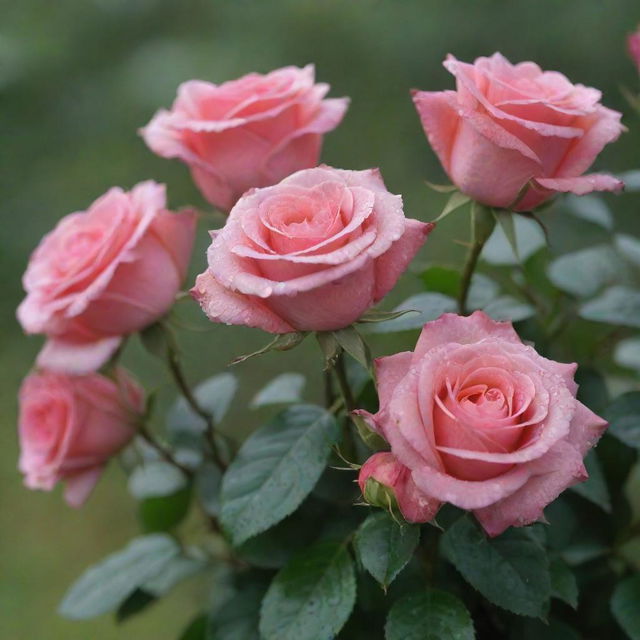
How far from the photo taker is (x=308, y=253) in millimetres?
364

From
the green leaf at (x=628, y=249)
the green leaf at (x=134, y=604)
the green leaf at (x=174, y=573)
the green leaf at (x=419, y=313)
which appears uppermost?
the green leaf at (x=419, y=313)

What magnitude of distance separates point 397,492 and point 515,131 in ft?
0.60

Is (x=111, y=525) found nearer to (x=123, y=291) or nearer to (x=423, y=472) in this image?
(x=123, y=291)

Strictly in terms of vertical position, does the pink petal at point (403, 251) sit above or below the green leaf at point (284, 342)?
above

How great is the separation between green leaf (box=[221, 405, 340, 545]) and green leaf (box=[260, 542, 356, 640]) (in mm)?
45

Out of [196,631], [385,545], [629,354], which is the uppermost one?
[385,545]

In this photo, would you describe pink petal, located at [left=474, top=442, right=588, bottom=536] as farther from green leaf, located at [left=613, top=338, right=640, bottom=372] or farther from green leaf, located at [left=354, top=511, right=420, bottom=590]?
green leaf, located at [left=613, top=338, right=640, bottom=372]

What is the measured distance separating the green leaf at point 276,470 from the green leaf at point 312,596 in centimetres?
5

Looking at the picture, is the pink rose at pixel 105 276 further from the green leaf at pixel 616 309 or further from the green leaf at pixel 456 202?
the green leaf at pixel 616 309

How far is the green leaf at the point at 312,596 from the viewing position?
438 millimetres

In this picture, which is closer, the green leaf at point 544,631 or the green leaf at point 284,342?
the green leaf at point 284,342

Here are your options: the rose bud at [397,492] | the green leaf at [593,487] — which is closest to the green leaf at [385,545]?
the rose bud at [397,492]

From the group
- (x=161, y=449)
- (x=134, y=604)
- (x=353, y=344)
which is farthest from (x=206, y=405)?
(x=353, y=344)

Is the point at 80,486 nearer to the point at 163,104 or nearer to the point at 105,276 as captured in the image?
the point at 105,276
